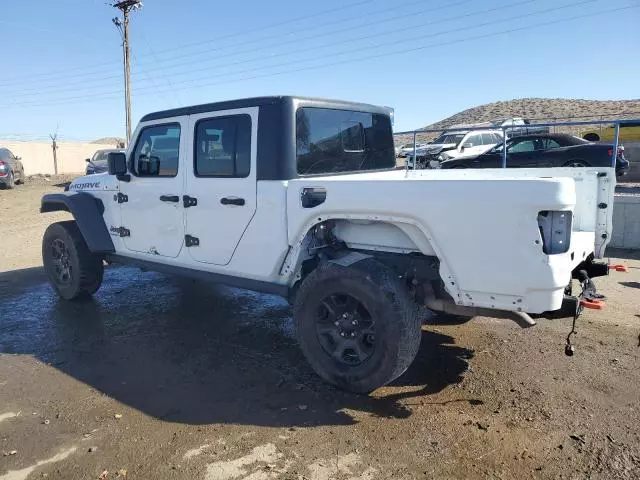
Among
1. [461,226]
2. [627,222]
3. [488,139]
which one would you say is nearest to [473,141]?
[488,139]

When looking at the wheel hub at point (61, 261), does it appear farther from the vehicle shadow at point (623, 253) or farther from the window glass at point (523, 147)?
the window glass at point (523, 147)

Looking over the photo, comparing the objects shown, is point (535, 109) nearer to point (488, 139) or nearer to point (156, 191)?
point (488, 139)

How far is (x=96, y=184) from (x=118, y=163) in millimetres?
684

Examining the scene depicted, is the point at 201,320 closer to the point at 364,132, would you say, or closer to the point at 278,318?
the point at 278,318

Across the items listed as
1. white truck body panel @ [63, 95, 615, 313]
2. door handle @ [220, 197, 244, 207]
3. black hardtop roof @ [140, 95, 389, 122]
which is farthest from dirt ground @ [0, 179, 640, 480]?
black hardtop roof @ [140, 95, 389, 122]

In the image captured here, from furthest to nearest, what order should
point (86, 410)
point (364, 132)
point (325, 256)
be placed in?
1. point (364, 132)
2. point (325, 256)
3. point (86, 410)

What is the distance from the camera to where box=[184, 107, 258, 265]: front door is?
13.5 ft

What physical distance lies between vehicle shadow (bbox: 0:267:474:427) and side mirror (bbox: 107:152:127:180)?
155cm

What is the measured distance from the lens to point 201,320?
5.38 m

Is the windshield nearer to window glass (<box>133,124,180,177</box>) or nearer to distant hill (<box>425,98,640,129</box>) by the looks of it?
window glass (<box>133,124,180,177</box>)

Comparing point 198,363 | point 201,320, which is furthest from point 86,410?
point 201,320

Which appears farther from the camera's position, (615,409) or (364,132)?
(364,132)

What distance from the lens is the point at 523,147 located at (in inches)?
531

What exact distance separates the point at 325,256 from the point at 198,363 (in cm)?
142
